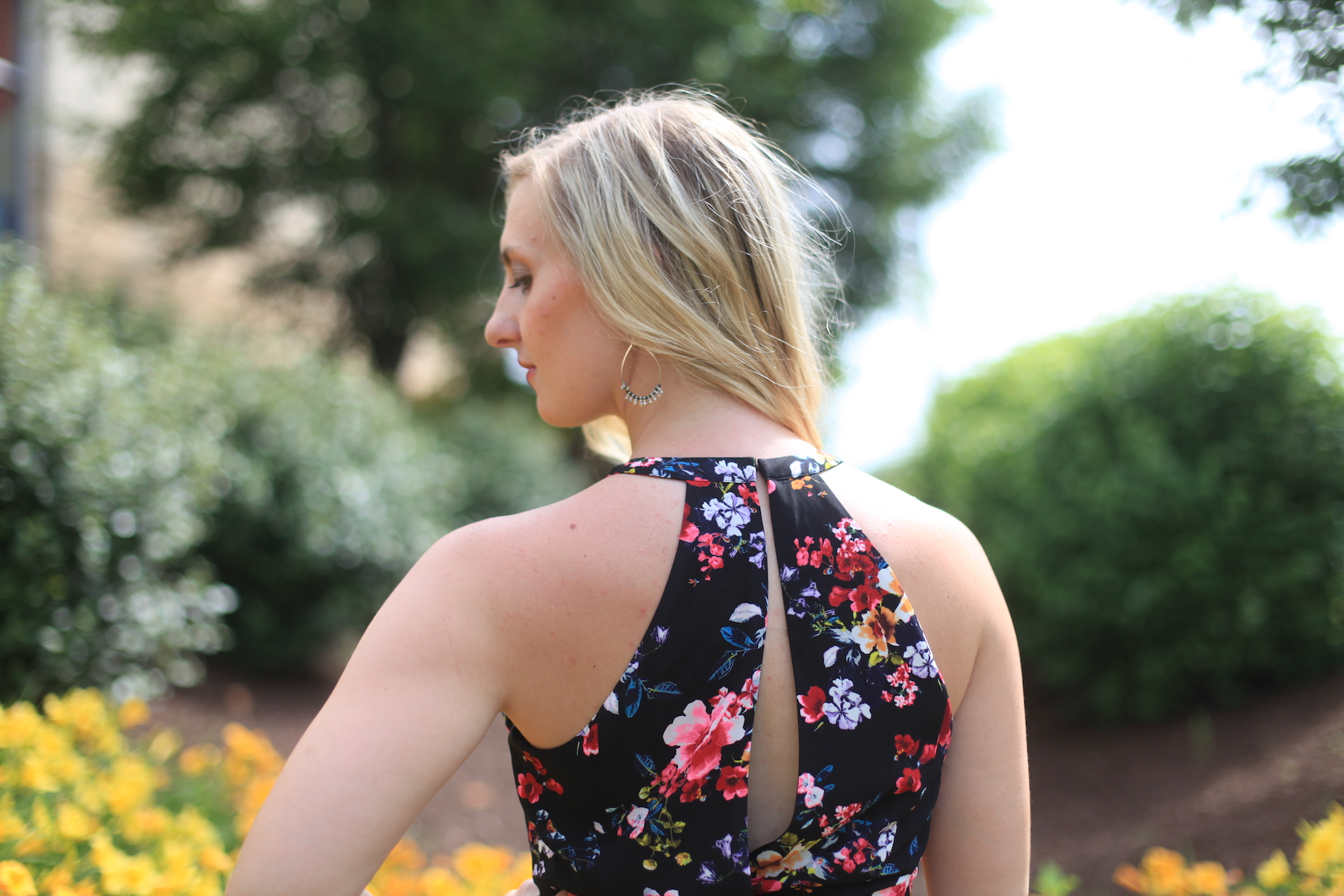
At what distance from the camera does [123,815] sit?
2.12 m

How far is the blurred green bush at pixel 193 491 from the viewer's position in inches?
132

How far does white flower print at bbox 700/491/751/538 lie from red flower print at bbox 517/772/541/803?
0.40 meters

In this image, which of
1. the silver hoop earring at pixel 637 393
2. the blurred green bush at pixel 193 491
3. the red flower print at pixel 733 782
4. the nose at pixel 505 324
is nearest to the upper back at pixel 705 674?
the red flower print at pixel 733 782

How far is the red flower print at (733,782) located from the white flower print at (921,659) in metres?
0.26

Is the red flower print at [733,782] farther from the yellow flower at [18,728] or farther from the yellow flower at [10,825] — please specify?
the yellow flower at [18,728]

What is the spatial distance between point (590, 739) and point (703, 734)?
0.45 feet

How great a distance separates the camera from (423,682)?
3.43 ft

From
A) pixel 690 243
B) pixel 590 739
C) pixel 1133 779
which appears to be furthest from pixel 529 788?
pixel 1133 779

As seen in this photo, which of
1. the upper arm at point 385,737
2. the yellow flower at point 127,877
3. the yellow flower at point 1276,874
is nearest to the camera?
the upper arm at point 385,737

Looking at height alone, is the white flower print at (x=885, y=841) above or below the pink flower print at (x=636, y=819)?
below

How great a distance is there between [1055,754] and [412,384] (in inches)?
398

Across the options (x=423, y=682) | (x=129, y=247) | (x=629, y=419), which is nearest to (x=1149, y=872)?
(x=629, y=419)

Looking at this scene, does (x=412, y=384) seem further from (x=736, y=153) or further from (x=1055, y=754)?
(x=736, y=153)

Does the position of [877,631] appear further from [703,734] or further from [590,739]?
[590,739]
